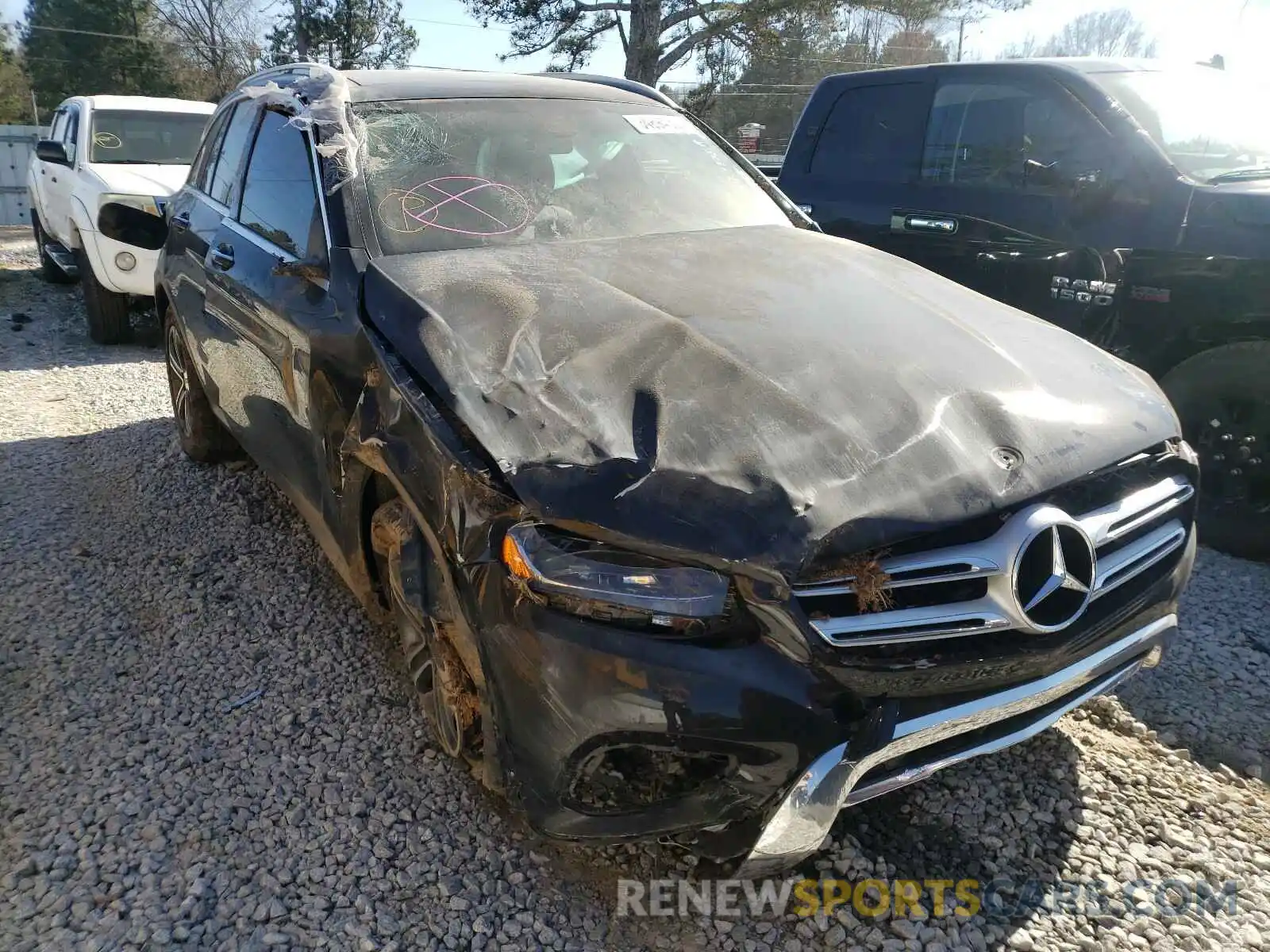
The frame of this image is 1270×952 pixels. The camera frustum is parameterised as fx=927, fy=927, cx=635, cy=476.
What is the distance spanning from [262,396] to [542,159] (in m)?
1.33

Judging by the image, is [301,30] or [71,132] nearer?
[71,132]

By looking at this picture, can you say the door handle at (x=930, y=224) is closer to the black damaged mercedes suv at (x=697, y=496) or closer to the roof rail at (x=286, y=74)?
the black damaged mercedes suv at (x=697, y=496)

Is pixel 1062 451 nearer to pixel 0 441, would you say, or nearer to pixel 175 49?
pixel 0 441

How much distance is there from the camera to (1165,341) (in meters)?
4.06

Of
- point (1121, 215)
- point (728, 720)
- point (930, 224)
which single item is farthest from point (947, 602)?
point (930, 224)

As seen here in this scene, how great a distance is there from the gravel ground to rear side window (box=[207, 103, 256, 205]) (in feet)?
5.50

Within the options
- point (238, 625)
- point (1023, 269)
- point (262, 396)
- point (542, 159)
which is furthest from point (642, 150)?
point (238, 625)

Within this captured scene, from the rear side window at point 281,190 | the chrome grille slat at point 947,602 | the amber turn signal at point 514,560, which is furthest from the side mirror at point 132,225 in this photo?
the chrome grille slat at point 947,602

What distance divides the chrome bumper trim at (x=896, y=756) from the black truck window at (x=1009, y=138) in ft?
9.67

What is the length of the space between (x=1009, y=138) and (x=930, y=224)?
0.54m

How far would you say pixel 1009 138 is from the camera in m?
4.69
